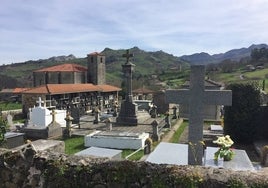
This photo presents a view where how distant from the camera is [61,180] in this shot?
465cm

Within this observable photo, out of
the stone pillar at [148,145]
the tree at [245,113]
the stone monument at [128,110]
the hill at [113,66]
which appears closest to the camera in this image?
the stone pillar at [148,145]

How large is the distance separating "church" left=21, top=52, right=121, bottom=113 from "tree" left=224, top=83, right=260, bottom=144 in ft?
51.6

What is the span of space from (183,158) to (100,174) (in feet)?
12.9

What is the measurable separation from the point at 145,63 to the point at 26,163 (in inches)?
5972

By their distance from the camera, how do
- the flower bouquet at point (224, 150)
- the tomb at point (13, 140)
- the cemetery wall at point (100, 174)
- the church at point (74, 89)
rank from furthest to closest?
the church at point (74, 89), the tomb at point (13, 140), the flower bouquet at point (224, 150), the cemetery wall at point (100, 174)

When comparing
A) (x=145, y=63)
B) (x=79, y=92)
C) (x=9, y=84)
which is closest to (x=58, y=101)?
(x=79, y=92)

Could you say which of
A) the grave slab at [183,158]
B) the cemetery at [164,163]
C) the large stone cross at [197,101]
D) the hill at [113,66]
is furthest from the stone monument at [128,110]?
the hill at [113,66]

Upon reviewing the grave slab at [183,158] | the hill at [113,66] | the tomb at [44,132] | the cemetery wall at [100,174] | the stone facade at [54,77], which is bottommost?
the tomb at [44,132]

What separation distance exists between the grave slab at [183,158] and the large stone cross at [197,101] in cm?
72

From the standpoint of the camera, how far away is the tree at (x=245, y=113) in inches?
570

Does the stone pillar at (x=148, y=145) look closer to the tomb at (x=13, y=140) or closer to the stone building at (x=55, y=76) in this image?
the tomb at (x=13, y=140)

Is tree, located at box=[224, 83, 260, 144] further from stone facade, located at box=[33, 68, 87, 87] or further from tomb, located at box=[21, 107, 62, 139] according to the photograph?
stone facade, located at box=[33, 68, 87, 87]

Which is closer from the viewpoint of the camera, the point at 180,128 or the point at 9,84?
the point at 180,128

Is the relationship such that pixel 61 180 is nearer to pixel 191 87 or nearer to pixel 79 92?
pixel 191 87
